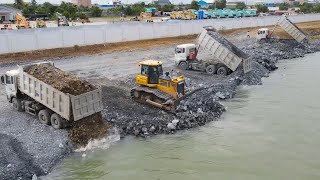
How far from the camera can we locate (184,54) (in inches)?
1075

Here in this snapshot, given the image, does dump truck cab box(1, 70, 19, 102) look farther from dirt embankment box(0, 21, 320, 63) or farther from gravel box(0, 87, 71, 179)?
dirt embankment box(0, 21, 320, 63)

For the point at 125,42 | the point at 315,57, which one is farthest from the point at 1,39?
the point at 315,57

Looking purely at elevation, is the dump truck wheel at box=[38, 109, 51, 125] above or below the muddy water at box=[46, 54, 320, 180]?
above

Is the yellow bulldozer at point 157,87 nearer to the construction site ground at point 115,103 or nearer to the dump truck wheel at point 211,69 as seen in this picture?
the construction site ground at point 115,103

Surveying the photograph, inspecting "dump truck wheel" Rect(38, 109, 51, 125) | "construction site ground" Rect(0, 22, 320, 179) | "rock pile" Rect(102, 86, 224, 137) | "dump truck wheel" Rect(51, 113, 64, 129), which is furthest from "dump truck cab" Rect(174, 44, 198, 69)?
"dump truck wheel" Rect(51, 113, 64, 129)

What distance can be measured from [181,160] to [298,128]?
20.6 ft

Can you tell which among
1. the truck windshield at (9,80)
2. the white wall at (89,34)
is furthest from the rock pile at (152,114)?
the white wall at (89,34)

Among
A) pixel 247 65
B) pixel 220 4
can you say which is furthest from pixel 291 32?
pixel 220 4

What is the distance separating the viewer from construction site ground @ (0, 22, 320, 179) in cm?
1309

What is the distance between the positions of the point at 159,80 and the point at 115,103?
246 cm

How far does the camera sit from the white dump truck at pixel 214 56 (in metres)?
25.1

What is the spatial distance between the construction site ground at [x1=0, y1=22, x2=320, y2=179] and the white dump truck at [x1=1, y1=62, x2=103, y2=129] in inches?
17.1

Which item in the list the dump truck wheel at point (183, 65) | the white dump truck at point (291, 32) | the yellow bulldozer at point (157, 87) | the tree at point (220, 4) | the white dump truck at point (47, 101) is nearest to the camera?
the white dump truck at point (47, 101)

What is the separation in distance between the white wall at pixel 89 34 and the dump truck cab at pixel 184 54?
10.9 metres
